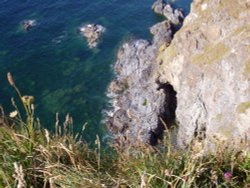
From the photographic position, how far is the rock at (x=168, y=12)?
61.9 m

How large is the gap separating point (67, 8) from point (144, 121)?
3405 cm

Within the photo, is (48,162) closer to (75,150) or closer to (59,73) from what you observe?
(75,150)

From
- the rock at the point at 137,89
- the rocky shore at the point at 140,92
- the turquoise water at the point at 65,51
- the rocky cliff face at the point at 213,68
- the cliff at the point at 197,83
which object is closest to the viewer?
the rocky cliff face at the point at 213,68

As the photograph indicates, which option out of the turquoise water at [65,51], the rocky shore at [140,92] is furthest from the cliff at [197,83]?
the turquoise water at [65,51]

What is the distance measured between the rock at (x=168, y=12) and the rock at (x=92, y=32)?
34.7ft

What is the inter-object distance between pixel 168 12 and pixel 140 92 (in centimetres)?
2394

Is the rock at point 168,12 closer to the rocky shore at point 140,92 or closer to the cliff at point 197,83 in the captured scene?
the rocky shore at point 140,92

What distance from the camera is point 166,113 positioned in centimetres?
4112

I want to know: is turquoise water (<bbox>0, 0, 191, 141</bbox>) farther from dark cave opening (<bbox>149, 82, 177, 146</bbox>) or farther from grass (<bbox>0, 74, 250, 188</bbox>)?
grass (<bbox>0, 74, 250, 188</bbox>)

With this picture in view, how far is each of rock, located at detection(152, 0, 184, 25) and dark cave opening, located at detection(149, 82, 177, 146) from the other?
830 inches

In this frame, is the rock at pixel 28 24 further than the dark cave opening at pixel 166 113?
Yes

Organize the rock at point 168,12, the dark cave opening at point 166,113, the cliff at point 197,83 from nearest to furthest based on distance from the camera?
the cliff at point 197,83 < the dark cave opening at point 166,113 < the rock at point 168,12

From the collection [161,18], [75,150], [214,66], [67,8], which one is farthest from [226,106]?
[67,8]

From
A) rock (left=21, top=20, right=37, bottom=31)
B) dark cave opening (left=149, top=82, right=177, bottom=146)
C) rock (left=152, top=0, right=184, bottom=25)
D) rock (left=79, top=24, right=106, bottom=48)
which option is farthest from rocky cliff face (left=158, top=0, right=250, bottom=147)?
rock (left=21, top=20, right=37, bottom=31)
